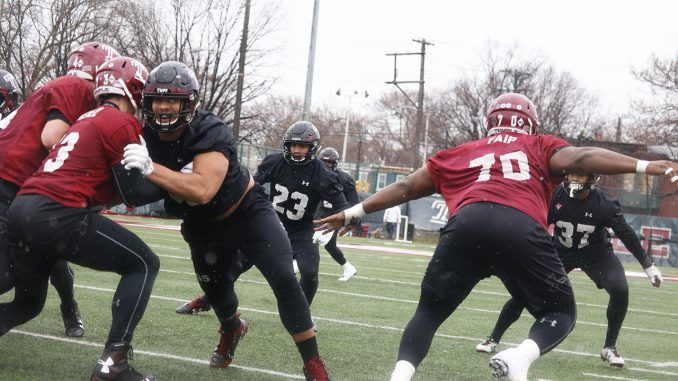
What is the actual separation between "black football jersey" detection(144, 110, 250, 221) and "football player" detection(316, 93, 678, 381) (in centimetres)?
123

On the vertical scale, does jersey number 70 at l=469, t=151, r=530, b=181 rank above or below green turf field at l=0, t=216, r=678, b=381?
above

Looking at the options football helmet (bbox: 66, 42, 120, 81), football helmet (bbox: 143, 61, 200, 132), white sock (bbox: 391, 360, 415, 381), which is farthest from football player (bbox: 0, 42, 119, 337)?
white sock (bbox: 391, 360, 415, 381)

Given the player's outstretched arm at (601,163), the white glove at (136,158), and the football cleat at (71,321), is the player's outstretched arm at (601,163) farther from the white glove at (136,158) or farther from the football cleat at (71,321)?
the football cleat at (71,321)

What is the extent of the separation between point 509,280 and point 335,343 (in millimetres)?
2773

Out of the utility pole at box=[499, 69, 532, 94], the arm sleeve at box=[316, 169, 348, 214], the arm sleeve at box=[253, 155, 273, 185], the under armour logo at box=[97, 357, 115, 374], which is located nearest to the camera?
the under armour logo at box=[97, 357, 115, 374]

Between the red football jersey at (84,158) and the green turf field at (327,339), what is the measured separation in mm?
1148

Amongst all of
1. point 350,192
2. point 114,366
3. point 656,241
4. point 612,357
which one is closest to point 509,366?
point 114,366

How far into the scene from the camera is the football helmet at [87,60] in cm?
540

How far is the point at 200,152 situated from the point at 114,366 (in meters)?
1.24

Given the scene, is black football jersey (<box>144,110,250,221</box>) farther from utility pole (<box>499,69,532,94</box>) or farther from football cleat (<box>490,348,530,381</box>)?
utility pole (<box>499,69,532,94</box>)

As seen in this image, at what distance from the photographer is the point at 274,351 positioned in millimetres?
6477

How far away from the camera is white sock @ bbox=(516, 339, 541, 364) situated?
4.32 m

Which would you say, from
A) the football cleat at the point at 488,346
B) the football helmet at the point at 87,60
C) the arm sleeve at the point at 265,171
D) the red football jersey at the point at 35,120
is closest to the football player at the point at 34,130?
the red football jersey at the point at 35,120

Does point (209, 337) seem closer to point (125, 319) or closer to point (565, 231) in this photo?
point (125, 319)
